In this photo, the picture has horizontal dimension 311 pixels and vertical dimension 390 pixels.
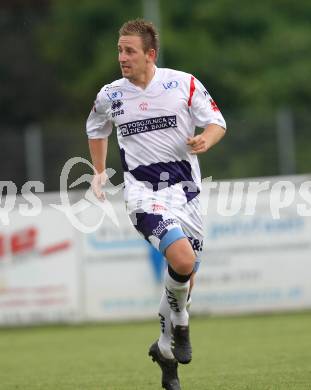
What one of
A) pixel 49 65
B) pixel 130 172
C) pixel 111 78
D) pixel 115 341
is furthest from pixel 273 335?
pixel 49 65

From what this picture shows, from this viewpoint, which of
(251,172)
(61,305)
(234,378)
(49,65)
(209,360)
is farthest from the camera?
(49,65)

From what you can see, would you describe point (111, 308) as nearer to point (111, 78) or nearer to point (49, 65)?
point (111, 78)

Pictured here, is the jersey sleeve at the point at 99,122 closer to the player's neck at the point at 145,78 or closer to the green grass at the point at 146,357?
the player's neck at the point at 145,78

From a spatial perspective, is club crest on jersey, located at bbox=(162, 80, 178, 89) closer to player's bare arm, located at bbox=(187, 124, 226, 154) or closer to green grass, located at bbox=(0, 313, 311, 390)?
player's bare arm, located at bbox=(187, 124, 226, 154)

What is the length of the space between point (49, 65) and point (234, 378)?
32120 mm

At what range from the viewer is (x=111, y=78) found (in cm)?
3641

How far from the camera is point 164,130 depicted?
8.52m

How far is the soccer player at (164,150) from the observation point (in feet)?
27.5

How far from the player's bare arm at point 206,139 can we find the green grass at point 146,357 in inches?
66.5

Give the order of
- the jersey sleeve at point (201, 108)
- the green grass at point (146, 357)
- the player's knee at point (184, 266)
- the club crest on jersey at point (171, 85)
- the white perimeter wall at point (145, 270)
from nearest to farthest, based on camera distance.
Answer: the player's knee at point (184, 266), the jersey sleeve at point (201, 108), the club crest on jersey at point (171, 85), the green grass at point (146, 357), the white perimeter wall at point (145, 270)

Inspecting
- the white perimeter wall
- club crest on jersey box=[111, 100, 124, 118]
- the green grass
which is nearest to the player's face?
club crest on jersey box=[111, 100, 124, 118]

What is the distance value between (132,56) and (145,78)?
24 centimetres

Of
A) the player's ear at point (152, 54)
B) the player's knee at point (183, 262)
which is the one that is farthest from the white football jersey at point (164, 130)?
the player's knee at point (183, 262)

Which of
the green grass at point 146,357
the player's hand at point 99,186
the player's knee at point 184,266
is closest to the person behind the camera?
the player's knee at point 184,266
